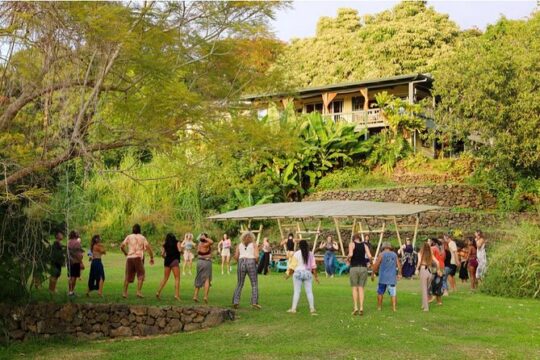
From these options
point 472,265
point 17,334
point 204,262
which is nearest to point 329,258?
point 472,265

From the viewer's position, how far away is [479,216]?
30734 millimetres

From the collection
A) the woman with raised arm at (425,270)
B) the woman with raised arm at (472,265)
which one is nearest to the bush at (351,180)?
the woman with raised arm at (472,265)

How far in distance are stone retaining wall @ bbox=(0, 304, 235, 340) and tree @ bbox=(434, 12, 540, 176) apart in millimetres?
20370

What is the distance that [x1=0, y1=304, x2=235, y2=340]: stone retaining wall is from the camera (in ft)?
43.5

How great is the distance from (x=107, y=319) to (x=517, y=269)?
10.1 m

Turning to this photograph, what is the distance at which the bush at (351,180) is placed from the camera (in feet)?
120

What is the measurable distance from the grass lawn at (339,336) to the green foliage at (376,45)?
102 feet

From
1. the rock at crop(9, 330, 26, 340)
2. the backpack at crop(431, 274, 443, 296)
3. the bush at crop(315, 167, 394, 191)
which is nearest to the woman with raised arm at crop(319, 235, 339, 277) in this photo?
the backpack at crop(431, 274, 443, 296)

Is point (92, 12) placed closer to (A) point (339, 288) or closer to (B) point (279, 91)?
(B) point (279, 91)

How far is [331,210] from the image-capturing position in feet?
79.8

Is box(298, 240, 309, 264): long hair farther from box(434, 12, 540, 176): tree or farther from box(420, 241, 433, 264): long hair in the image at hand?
box(434, 12, 540, 176): tree

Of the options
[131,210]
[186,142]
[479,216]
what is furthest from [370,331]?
[131,210]

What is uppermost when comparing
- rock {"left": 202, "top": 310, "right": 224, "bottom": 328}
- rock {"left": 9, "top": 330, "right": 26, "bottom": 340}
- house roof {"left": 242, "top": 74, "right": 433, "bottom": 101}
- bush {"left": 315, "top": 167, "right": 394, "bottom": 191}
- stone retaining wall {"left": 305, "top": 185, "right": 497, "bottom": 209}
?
house roof {"left": 242, "top": 74, "right": 433, "bottom": 101}

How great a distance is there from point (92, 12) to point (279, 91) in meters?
4.53
